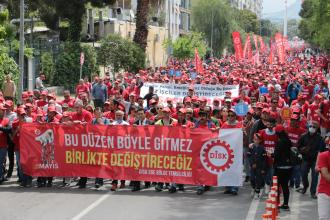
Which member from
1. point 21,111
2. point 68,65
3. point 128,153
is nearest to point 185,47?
point 68,65

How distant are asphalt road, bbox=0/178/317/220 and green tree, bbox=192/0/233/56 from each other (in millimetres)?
69126

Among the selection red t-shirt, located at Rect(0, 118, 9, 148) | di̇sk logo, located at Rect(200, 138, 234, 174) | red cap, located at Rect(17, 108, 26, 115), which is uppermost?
red cap, located at Rect(17, 108, 26, 115)

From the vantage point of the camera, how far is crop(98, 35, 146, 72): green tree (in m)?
38.6

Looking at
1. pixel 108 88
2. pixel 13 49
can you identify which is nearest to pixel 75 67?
pixel 13 49

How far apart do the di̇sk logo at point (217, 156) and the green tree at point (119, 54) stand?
85.2 ft

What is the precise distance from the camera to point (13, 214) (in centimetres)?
1092

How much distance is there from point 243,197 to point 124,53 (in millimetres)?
26645

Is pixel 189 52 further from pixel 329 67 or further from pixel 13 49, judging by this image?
pixel 13 49

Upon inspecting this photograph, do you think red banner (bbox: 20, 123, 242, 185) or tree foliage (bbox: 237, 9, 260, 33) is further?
tree foliage (bbox: 237, 9, 260, 33)

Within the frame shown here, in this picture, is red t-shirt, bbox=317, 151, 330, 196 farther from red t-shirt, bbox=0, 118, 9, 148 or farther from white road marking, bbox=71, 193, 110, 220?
red t-shirt, bbox=0, 118, 9, 148

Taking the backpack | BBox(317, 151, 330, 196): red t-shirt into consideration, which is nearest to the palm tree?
the backpack

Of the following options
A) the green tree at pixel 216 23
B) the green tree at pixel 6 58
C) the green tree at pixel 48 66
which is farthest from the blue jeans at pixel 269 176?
the green tree at pixel 216 23

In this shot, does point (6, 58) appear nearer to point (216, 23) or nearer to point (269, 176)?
point (269, 176)

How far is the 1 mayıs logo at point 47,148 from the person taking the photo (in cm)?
1341
